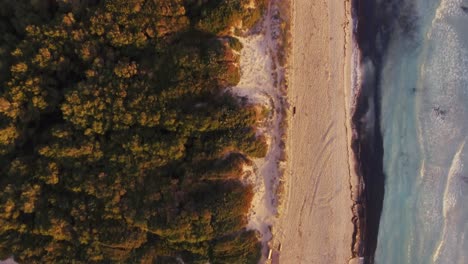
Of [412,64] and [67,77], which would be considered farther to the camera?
[412,64]

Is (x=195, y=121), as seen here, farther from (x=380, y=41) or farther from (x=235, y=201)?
(x=380, y=41)

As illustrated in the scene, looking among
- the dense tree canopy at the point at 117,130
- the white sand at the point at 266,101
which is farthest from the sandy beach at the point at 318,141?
the dense tree canopy at the point at 117,130

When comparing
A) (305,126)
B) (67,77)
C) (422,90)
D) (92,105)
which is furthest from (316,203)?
(67,77)

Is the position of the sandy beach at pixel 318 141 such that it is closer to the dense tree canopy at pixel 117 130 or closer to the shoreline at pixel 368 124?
the shoreline at pixel 368 124

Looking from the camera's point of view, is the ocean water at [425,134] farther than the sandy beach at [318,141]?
Yes

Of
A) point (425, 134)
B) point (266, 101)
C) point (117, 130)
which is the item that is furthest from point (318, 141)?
point (117, 130)
